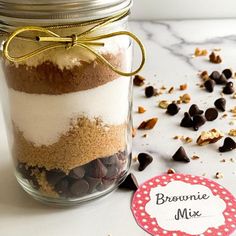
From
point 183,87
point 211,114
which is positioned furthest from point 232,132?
point 183,87

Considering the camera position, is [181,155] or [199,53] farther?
[199,53]

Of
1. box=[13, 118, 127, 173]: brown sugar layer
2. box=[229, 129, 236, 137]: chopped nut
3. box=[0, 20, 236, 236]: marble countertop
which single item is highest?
box=[13, 118, 127, 173]: brown sugar layer

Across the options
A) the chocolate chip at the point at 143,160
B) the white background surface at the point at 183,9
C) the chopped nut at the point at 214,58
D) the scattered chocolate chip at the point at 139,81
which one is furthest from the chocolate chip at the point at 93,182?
the white background surface at the point at 183,9

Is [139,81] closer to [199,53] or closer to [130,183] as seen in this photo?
[199,53]

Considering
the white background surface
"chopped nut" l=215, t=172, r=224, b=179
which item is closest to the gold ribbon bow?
"chopped nut" l=215, t=172, r=224, b=179

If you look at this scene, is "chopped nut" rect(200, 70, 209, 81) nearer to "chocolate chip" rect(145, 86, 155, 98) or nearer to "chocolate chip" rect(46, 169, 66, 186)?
"chocolate chip" rect(145, 86, 155, 98)
